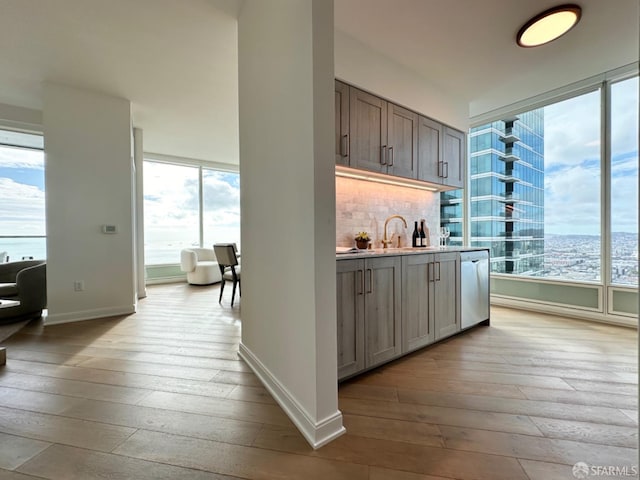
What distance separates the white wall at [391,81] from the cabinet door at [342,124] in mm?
122

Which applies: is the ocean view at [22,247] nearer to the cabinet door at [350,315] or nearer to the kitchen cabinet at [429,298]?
the cabinet door at [350,315]

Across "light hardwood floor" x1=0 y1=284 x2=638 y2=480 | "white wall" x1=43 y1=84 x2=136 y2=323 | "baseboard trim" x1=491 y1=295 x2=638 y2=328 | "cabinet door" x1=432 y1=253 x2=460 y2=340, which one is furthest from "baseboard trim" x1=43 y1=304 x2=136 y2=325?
"baseboard trim" x1=491 y1=295 x2=638 y2=328

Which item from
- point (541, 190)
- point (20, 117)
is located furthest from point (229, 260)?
point (541, 190)

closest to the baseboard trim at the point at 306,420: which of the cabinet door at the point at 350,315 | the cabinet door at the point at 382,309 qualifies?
the cabinet door at the point at 350,315

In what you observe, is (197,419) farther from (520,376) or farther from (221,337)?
(520,376)

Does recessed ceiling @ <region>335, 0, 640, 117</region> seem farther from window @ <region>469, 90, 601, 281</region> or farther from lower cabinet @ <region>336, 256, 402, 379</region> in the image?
lower cabinet @ <region>336, 256, 402, 379</region>

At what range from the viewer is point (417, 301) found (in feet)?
8.50

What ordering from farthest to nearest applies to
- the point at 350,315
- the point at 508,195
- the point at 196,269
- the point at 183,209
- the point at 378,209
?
the point at 183,209, the point at 196,269, the point at 508,195, the point at 378,209, the point at 350,315

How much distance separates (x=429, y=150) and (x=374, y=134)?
0.92m

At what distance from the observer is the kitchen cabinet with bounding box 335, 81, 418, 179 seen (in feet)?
7.93

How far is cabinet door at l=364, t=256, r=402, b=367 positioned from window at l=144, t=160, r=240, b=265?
19.6ft

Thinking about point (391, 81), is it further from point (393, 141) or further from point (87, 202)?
point (87, 202)

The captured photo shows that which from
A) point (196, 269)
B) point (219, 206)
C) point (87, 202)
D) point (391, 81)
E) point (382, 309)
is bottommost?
point (196, 269)

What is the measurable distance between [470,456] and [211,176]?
24.2 ft
